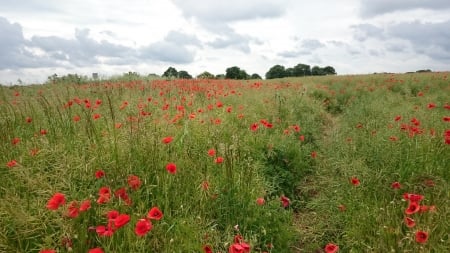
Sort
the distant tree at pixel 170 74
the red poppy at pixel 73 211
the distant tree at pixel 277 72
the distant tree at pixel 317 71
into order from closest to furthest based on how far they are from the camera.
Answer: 1. the red poppy at pixel 73 211
2. the distant tree at pixel 170 74
3. the distant tree at pixel 277 72
4. the distant tree at pixel 317 71

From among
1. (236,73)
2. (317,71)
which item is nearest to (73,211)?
(236,73)

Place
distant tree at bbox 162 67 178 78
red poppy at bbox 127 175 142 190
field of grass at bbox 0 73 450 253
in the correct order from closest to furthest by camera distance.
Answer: field of grass at bbox 0 73 450 253
red poppy at bbox 127 175 142 190
distant tree at bbox 162 67 178 78

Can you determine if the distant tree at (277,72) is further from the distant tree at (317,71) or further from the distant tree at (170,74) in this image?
the distant tree at (170,74)

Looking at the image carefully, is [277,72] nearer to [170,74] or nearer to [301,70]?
[301,70]

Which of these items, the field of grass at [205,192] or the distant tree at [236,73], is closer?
the field of grass at [205,192]

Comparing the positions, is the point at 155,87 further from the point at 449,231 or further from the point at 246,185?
the point at 449,231

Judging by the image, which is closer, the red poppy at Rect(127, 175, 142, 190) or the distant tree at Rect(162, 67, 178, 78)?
the red poppy at Rect(127, 175, 142, 190)

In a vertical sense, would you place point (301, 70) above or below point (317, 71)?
above

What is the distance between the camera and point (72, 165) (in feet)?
10.2

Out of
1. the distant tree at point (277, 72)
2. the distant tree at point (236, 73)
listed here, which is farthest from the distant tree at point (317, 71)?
the distant tree at point (236, 73)

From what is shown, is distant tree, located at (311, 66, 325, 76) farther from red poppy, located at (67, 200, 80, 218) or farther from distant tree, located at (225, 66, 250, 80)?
red poppy, located at (67, 200, 80, 218)

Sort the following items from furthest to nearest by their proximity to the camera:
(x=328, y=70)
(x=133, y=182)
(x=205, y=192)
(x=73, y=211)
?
(x=328, y=70)
(x=205, y=192)
(x=133, y=182)
(x=73, y=211)

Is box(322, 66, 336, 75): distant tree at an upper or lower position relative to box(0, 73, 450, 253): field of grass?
upper

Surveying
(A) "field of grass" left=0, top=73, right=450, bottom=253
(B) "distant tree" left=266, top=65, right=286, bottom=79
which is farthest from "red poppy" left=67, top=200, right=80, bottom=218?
(B) "distant tree" left=266, top=65, right=286, bottom=79
